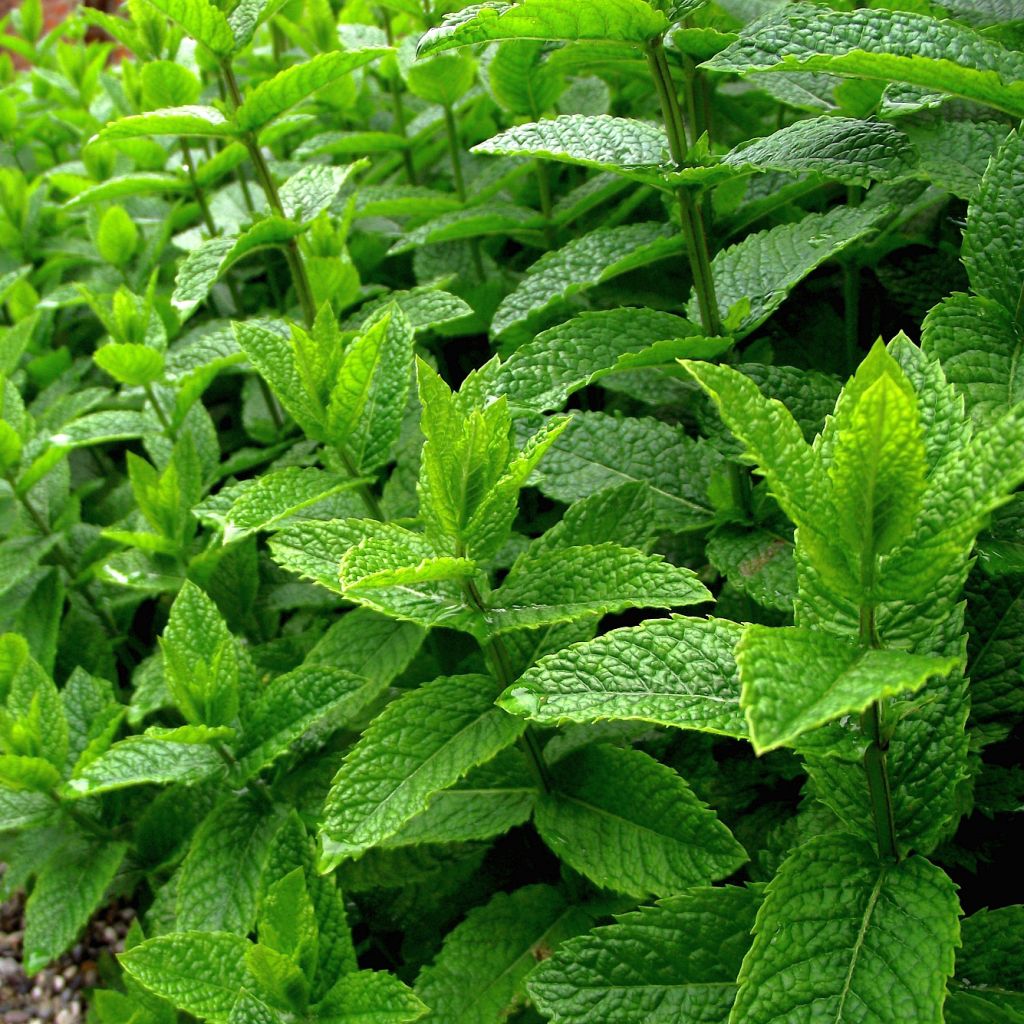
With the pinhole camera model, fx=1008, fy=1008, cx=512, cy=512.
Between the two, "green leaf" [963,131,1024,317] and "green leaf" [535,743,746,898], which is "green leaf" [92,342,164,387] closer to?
"green leaf" [535,743,746,898]

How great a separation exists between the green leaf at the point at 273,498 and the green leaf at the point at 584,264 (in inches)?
12.4

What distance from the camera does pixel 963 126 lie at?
4.09 ft

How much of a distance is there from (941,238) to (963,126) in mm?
500

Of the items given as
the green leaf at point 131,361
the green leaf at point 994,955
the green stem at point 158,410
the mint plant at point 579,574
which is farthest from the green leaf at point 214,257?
the green leaf at point 994,955

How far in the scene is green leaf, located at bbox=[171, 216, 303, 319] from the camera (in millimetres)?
1448

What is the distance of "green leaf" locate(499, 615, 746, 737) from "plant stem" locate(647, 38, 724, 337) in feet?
1.72

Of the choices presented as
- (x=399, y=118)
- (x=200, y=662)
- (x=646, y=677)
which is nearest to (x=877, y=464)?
(x=646, y=677)

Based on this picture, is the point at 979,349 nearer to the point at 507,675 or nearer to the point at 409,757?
the point at 507,675

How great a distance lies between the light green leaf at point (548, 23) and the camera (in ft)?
3.36

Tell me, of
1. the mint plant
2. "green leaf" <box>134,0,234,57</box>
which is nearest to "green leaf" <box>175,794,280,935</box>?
the mint plant

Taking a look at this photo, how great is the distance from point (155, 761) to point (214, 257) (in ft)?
2.44

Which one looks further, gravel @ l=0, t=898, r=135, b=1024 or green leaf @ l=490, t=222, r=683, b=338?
gravel @ l=0, t=898, r=135, b=1024

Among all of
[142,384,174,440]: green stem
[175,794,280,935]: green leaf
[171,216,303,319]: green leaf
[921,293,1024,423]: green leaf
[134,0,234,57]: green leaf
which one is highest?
[134,0,234,57]: green leaf

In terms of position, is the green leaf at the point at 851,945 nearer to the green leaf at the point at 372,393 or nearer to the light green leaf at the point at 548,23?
the green leaf at the point at 372,393
